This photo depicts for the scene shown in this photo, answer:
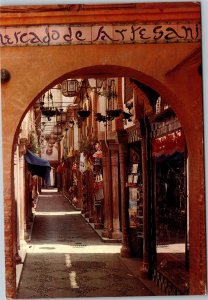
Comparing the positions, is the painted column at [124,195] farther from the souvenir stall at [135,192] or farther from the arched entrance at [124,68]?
the arched entrance at [124,68]

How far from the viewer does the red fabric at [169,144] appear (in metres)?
7.52

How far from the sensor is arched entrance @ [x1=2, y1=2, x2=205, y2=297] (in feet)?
19.4

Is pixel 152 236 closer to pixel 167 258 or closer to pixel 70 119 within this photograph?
pixel 167 258

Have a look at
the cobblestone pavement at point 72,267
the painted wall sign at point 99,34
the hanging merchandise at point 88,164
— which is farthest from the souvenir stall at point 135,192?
the hanging merchandise at point 88,164

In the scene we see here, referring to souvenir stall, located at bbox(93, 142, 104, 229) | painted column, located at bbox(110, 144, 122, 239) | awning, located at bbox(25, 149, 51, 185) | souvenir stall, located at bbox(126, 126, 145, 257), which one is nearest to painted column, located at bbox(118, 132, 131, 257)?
souvenir stall, located at bbox(126, 126, 145, 257)

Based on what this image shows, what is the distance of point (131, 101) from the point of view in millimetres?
10812

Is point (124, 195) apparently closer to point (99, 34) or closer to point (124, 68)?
point (124, 68)

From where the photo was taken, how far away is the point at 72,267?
10523 mm

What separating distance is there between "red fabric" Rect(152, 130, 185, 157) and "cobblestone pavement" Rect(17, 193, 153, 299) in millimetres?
1916

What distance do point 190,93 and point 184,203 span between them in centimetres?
208

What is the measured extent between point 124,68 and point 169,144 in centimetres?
212

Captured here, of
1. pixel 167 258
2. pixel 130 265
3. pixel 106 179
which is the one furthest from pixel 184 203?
pixel 106 179

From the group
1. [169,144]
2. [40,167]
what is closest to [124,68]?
[169,144]

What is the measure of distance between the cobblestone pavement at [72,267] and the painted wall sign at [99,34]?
260 centimetres
